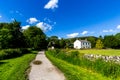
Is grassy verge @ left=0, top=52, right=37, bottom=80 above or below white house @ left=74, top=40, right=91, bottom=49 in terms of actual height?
below

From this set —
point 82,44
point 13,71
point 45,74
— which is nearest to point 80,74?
point 45,74

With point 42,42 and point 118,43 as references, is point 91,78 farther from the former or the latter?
point 118,43

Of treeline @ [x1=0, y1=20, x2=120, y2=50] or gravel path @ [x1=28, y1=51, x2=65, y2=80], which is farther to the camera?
treeline @ [x1=0, y1=20, x2=120, y2=50]

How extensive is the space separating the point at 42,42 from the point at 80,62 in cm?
6948

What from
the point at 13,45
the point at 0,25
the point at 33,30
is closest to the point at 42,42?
the point at 33,30

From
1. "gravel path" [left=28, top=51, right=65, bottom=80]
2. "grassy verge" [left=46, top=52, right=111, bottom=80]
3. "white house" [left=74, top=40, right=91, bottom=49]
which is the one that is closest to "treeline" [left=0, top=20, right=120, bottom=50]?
"white house" [left=74, top=40, right=91, bottom=49]

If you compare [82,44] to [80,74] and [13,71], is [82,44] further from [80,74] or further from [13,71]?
[13,71]

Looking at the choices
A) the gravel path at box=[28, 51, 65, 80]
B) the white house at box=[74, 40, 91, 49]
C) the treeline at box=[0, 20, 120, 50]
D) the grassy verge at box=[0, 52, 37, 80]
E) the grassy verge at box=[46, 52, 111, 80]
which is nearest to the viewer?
the gravel path at box=[28, 51, 65, 80]

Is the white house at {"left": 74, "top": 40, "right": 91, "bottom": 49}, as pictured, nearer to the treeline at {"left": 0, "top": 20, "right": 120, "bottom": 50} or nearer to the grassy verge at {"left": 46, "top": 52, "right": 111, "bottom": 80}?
the treeline at {"left": 0, "top": 20, "right": 120, "bottom": 50}

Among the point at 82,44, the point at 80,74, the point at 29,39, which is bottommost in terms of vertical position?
the point at 80,74

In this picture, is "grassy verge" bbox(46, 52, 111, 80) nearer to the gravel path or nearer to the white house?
the gravel path

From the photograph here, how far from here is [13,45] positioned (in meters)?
52.6

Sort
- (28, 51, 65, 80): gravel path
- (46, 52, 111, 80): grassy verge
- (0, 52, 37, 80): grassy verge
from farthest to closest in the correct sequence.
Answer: (46, 52, 111, 80): grassy verge, (0, 52, 37, 80): grassy verge, (28, 51, 65, 80): gravel path

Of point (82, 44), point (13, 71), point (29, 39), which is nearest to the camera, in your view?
point (13, 71)
